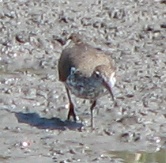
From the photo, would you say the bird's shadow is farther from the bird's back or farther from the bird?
the bird's back

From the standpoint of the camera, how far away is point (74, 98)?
9.42m

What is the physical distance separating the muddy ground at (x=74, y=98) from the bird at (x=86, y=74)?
1.06 ft

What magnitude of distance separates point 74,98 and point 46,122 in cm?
63

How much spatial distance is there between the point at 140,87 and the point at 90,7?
8.54 feet

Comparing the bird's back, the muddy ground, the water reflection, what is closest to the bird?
the bird's back

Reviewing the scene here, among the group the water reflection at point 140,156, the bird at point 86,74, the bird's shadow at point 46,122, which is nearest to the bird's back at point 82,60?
the bird at point 86,74

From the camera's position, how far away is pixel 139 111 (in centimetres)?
912

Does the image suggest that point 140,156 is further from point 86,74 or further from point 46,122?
point 46,122

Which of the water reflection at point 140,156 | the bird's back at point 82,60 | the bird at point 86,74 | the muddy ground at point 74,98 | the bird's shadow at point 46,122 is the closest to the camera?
the water reflection at point 140,156

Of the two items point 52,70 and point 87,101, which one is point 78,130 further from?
point 52,70

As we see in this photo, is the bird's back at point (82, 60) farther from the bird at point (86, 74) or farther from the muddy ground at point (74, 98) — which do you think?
the muddy ground at point (74, 98)

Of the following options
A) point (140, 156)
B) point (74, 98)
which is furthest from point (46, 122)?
point (140, 156)

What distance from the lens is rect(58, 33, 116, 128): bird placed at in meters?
8.43

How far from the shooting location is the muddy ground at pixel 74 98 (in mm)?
8320
